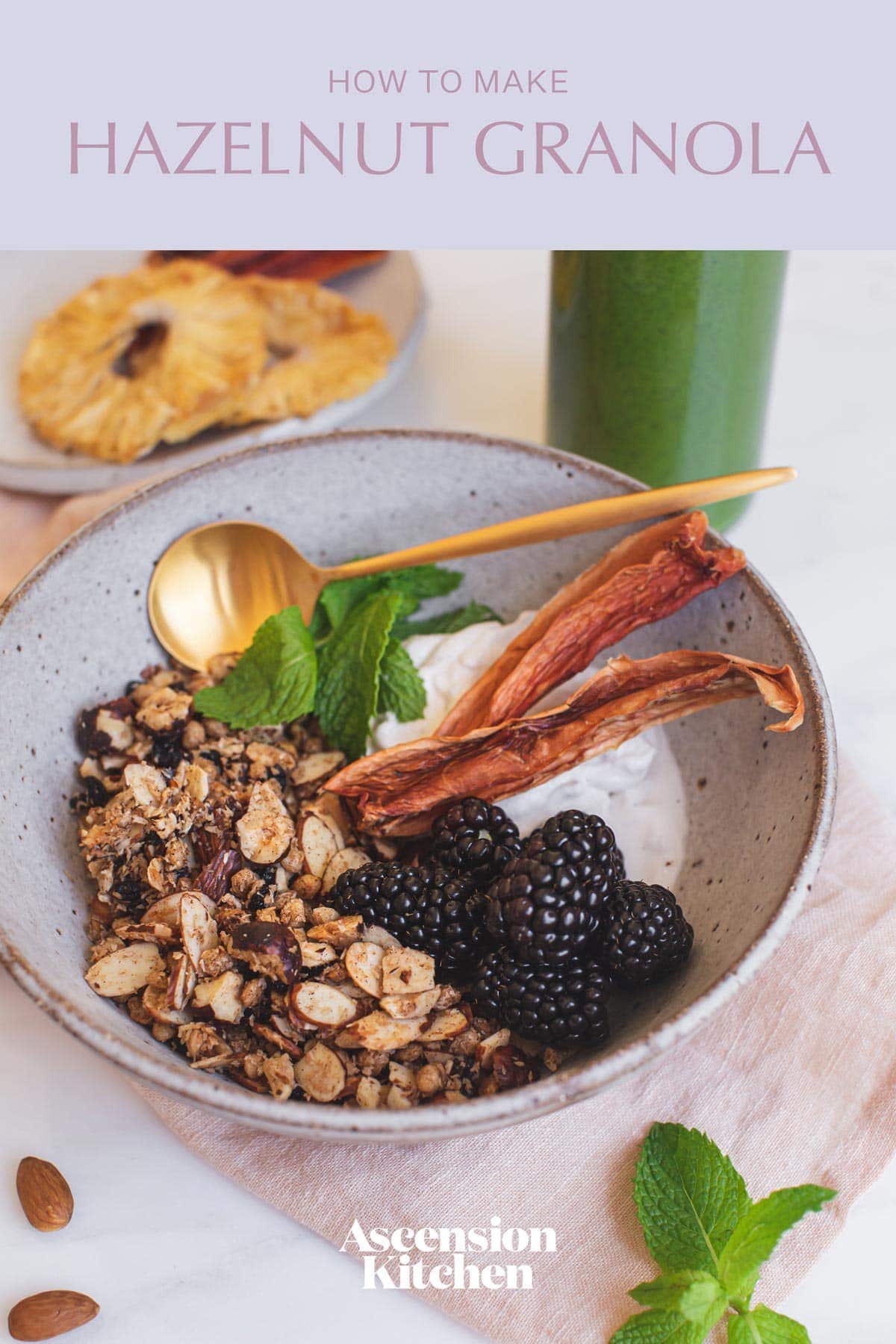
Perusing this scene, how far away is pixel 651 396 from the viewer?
1474 mm

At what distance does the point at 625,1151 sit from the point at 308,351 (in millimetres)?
1232

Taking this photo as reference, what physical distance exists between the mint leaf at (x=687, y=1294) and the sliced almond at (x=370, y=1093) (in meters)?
0.26

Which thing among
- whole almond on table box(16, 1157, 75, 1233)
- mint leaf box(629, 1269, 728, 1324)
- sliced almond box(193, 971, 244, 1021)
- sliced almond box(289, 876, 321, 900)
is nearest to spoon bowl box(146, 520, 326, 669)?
sliced almond box(289, 876, 321, 900)

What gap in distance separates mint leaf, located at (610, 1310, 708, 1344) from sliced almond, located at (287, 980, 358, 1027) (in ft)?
1.08

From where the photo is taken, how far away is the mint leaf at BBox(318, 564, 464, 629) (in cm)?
138

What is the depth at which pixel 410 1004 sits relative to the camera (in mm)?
1005

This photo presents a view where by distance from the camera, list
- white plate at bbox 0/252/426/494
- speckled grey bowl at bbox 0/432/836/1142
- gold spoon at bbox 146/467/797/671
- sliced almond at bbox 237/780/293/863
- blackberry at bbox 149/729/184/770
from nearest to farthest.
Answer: speckled grey bowl at bbox 0/432/836/1142 → sliced almond at bbox 237/780/293/863 → blackberry at bbox 149/729/184/770 → gold spoon at bbox 146/467/797/671 → white plate at bbox 0/252/426/494

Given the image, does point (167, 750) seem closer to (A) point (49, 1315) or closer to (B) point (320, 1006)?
(B) point (320, 1006)

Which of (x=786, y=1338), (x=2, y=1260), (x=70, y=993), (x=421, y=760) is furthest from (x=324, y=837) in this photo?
(x=786, y=1338)

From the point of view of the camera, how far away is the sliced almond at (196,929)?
1025mm

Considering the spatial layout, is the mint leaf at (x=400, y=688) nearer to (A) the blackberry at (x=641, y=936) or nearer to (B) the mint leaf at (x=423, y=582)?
(B) the mint leaf at (x=423, y=582)

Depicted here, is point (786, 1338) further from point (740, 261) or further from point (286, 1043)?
point (740, 261)

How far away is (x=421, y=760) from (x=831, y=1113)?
1.66 feet

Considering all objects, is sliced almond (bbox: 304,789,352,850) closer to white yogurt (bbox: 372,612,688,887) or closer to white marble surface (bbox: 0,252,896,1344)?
white yogurt (bbox: 372,612,688,887)
